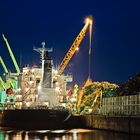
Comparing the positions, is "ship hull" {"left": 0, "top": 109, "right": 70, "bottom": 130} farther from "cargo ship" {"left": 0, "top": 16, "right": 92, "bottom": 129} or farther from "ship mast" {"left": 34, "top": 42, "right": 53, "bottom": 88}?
"ship mast" {"left": 34, "top": 42, "right": 53, "bottom": 88}

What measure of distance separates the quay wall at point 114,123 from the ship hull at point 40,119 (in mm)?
4205

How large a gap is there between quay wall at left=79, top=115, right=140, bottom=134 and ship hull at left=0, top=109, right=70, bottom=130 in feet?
13.8

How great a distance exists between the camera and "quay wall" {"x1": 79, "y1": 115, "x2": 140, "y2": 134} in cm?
5530

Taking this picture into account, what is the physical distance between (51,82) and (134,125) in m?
25.0

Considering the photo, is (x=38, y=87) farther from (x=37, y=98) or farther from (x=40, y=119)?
(x=40, y=119)

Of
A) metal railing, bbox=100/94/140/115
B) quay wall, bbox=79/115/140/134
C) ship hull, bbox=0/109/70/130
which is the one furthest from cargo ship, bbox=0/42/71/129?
metal railing, bbox=100/94/140/115

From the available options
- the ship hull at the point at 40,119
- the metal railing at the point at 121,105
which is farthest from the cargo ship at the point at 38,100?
the metal railing at the point at 121,105

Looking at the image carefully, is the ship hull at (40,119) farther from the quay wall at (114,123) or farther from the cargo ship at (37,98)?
the quay wall at (114,123)

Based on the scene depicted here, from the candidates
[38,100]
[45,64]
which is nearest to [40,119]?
[38,100]

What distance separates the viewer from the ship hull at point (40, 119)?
69812mm

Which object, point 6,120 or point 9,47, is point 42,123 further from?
point 9,47

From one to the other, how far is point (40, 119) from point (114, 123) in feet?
45.3

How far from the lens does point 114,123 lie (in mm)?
62250

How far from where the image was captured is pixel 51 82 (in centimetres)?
7694
